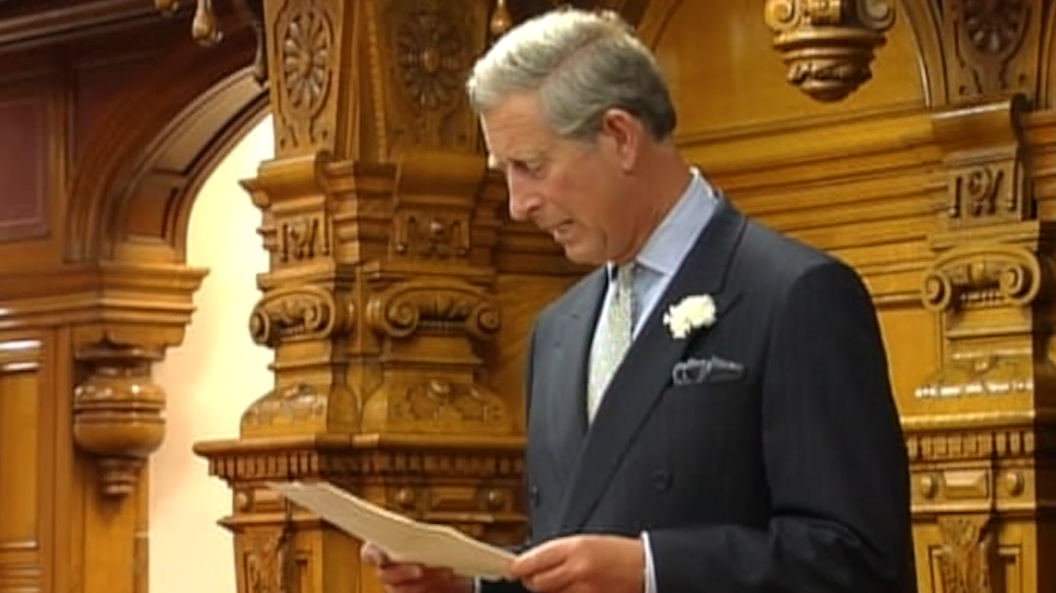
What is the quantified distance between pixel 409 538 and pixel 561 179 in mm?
362

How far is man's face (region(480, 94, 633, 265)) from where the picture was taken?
2.43 meters

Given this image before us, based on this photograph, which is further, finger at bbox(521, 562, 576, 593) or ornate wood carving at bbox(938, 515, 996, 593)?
ornate wood carving at bbox(938, 515, 996, 593)

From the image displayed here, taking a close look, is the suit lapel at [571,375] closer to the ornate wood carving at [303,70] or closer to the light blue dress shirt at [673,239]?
the light blue dress shirt at [673,239]

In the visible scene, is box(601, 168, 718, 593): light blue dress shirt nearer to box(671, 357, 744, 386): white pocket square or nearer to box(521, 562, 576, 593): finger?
box(671, 357, 744, 386): white pocket square

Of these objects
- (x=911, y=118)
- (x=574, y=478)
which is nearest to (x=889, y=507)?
(x=574, y=478)

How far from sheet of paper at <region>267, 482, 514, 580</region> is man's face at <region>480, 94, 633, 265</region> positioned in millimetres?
304

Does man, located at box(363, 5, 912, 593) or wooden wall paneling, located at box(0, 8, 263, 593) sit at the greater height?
wooden wall paneling, located at box(0, 8, 263, 593)

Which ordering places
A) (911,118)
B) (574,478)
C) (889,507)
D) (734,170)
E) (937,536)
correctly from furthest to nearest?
(734,170)
(911,118)
(937,536)
(574,478)
(889,507)

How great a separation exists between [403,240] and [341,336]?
22cm

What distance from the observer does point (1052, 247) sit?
14.2 feet

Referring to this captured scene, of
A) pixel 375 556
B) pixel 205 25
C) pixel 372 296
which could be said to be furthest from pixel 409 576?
pixel 205 25

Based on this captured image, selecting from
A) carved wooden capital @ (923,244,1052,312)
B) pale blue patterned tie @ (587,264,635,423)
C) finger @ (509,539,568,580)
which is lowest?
finger @ (509,539,568,580)

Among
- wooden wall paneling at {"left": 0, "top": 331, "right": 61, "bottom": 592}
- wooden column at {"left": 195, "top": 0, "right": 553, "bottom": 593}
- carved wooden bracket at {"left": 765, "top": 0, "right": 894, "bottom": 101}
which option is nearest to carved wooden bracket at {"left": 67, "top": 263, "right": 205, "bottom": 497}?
wooden wall paneling at {"left": 0, "top": 331, "right": 61, "bottom": 592}

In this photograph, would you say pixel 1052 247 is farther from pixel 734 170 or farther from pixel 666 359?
pixel 666 359
